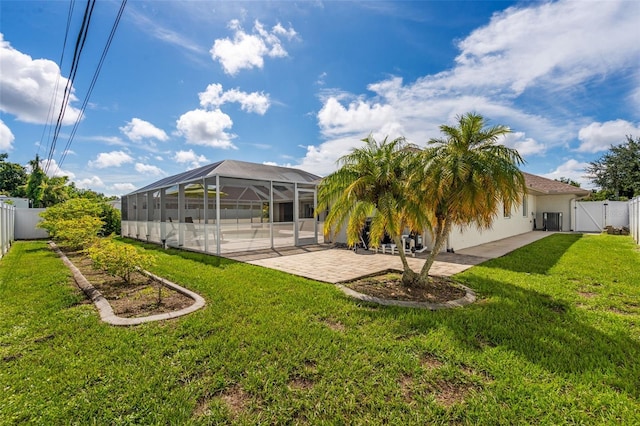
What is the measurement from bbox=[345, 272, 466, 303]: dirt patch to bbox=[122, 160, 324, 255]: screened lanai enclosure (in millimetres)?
5843

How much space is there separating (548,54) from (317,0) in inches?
279

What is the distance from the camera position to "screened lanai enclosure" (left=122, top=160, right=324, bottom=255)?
10.7 meters

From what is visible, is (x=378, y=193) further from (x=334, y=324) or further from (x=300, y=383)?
(x=300, y=383)

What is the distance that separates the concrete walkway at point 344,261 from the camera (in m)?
7.25

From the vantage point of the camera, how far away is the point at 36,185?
21625mm

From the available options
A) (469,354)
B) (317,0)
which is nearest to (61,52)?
(317,0)

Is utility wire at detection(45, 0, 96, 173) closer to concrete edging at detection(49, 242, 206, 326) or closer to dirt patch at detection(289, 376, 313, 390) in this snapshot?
concrete edging at detection(49, 242, 206, 326)

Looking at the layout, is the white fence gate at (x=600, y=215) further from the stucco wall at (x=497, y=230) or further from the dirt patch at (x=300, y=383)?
the dirt patch at (x=300, y=383)

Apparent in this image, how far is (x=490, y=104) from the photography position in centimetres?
1138

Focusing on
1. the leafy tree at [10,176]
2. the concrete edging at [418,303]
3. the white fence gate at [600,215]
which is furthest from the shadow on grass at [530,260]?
the leafy tree at [10,176]

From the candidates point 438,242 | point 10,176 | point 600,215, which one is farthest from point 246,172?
point 10,176

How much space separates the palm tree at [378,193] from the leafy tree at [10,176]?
4187cm

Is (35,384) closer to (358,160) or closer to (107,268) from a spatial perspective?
(107,268)

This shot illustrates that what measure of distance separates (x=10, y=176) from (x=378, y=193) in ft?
148
